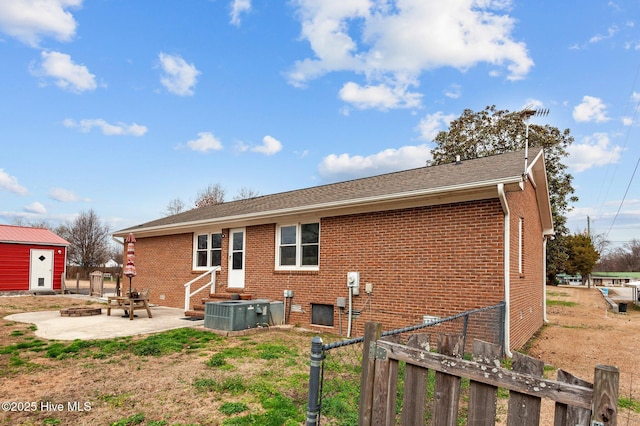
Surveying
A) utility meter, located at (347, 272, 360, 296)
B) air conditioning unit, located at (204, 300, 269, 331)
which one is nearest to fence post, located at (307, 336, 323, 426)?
utility meter, located at (347, 272, 360, 296)

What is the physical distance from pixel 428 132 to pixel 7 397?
27.7 metres

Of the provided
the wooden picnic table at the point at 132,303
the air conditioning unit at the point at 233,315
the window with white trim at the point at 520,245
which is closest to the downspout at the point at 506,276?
the window with white trim at the point at 520,245

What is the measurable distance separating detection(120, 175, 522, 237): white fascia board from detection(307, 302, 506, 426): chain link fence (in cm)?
222

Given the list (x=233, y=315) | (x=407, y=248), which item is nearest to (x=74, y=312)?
(x=233, y=315)

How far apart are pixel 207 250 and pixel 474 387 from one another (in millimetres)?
12822

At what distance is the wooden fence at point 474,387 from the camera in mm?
1690

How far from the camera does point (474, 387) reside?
2010mm

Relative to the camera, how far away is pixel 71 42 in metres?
11.8

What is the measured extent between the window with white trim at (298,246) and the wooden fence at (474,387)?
7.93 m

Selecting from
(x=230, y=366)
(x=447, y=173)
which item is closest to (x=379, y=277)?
(x=447, y=173)

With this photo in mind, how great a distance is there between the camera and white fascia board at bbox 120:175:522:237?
7.39 metres

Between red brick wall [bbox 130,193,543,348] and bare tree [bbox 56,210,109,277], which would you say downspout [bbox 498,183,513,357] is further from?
bare tree [bbox 56,210,109,277]

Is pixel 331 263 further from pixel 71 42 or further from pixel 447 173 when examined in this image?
pixel 71 42

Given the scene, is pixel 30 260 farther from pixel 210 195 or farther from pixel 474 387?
pixel 474 387
